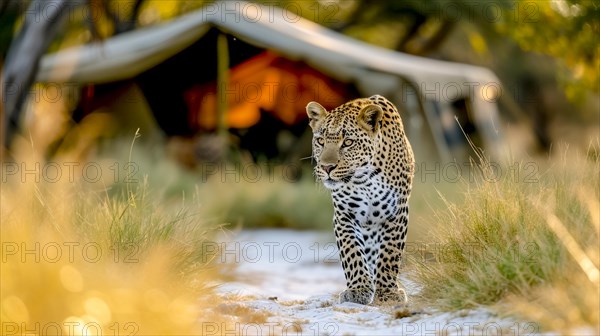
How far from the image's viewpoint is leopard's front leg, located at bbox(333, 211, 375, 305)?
8.02 m

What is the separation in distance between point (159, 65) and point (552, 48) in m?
7.64

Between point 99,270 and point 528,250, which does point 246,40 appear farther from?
point 99,270

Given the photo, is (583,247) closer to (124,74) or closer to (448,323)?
(448,323)

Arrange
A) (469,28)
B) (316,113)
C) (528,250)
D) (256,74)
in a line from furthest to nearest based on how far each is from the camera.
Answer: (469,28) < (256,74) < (316,113) < (528,250)

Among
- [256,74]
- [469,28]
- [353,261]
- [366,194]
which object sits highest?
[469,28]

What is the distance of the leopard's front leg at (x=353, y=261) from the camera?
8.02 m

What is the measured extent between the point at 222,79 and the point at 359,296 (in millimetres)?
9249

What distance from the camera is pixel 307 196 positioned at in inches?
586

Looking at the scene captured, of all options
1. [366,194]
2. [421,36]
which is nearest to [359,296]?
[366,194]

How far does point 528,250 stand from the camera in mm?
6691

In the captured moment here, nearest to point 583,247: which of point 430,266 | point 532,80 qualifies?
point 430,266

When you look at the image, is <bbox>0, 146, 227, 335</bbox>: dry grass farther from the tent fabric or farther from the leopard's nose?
the tent fabric

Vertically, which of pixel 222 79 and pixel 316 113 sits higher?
pixel 222 79

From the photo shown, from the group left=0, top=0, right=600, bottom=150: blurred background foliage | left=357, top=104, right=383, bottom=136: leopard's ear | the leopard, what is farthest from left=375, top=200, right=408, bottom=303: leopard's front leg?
left=0, top=0, right=600, bottom=150: blurred background foliage
